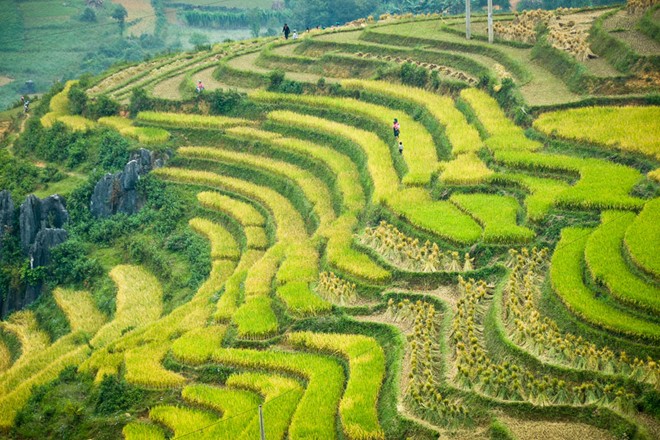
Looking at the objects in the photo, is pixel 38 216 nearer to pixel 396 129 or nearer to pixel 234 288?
pixel 234 288

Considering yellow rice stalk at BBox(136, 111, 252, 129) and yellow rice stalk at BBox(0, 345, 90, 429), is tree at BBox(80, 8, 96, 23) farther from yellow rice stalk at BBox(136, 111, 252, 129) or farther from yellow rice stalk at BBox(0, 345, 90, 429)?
yellow rice stalk at BBox(0, 345, 90, 429)

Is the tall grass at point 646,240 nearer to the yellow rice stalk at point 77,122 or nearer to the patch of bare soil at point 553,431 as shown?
the patch of bare soil at point 553,431

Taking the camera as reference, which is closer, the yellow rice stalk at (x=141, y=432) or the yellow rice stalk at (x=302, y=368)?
the yellow rice stalk at (x=302, y=368)

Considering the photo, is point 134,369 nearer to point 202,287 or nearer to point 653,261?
point 202,287

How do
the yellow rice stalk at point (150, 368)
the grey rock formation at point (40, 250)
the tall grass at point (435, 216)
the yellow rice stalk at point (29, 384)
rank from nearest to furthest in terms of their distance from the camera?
the yellow rice stalk at point (150, 368) → the yellow rice stalk at point (29, 384) → the tall grass at point (435, 216) → the grey rock formation at point (40, 250)

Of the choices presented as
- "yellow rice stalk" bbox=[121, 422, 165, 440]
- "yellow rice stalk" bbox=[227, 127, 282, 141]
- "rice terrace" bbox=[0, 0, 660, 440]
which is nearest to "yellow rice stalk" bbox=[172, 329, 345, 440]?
"rice terrace" bbox=[0, 0, 660, 440]

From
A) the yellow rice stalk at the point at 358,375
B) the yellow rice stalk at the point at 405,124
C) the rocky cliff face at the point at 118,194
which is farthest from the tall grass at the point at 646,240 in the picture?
the rocky cliff face at the point at 118,194
